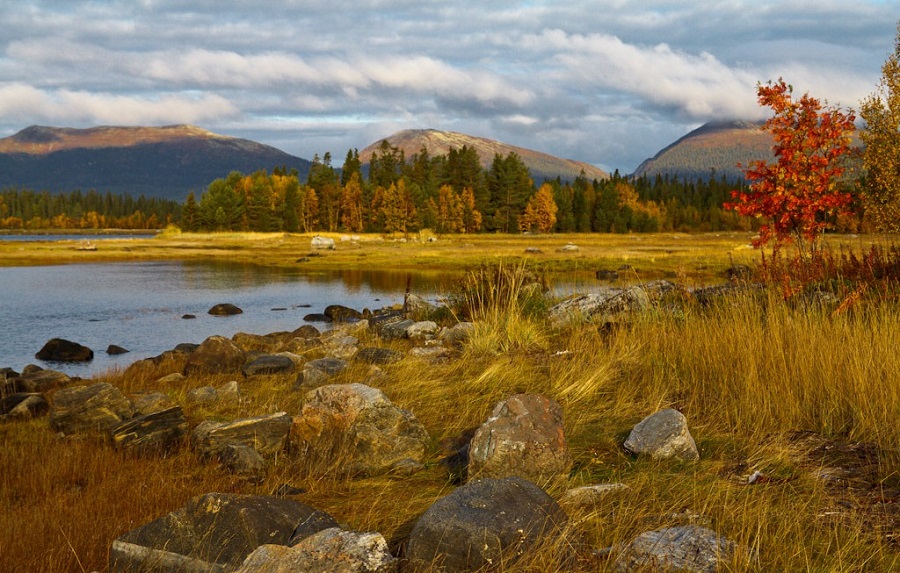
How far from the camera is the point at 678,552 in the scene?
369 cm

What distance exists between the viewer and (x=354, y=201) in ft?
355

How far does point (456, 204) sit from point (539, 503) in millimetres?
100372

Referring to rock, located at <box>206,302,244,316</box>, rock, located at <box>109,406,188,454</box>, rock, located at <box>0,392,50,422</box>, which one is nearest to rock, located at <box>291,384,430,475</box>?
rock, located at <box>109,406,188,454</box>

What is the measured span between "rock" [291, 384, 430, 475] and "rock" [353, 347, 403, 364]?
4.11 meters

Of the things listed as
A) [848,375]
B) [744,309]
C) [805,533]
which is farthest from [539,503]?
[744,309]

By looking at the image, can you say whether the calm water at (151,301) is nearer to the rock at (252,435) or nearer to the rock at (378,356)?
the rock at (378,356)

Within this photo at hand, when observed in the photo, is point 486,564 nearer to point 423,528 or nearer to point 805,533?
point 423,528

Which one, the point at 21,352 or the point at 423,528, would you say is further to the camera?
the point at 21,352

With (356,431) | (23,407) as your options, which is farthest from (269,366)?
(356,431)

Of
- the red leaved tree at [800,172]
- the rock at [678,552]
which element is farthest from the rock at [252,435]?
the red leaved tree at [800,172]

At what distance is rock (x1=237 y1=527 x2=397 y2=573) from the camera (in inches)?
146

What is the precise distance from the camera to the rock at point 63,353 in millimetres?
17188

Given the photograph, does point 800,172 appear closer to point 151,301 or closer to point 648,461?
point 648,461

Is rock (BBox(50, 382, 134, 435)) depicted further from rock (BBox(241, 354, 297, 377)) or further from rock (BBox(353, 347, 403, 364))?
rock (BBox(353, 347, 403, 364))
